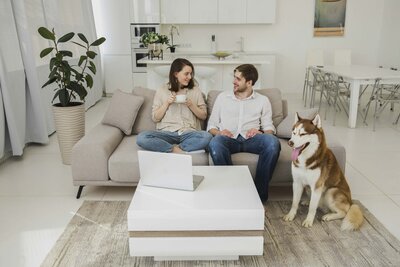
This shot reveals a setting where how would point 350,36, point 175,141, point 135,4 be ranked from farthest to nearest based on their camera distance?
point 350,36, point 135,4, point 175,141

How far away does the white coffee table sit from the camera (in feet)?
7.13

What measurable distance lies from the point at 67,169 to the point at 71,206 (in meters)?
0.90

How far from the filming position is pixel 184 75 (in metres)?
3.30

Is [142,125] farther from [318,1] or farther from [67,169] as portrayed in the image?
[318,1]

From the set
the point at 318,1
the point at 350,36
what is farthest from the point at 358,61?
the point at 318,1

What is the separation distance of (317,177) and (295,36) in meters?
6.17

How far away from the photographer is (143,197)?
92.2 inches

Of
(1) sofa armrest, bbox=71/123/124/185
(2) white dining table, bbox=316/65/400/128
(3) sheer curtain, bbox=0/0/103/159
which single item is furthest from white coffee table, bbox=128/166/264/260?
(2) white dining table, bbox=316/65/400/128

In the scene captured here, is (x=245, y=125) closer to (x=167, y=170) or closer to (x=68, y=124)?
(x=167, y=170)

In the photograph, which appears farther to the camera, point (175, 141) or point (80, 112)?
point (80, 112)

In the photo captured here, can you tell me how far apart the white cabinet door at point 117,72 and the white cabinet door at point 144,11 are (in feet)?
2.53

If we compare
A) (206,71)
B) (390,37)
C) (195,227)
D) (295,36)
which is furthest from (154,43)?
(390,37)

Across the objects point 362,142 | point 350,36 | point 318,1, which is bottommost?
point 362,142

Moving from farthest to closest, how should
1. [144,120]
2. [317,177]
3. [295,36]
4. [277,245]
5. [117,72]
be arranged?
[295,36] < [117,72] < [144,120] < [317,177] < [277,245]
